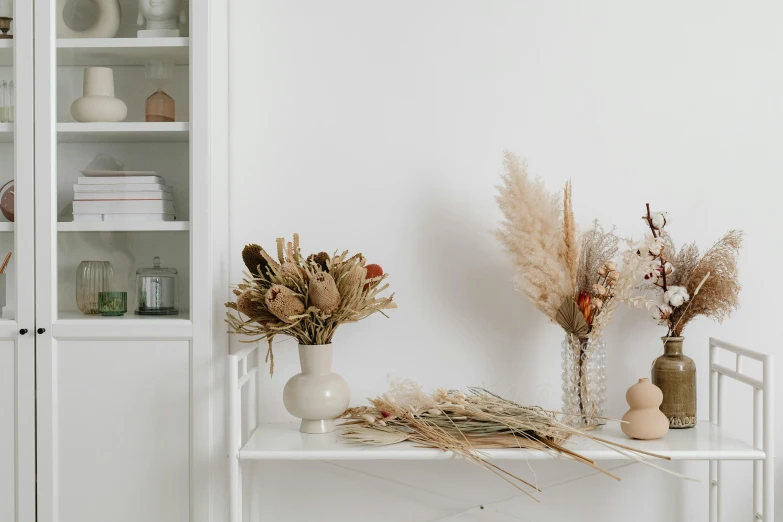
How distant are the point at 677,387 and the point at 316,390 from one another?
992 millimetres

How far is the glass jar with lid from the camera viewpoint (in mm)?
1907

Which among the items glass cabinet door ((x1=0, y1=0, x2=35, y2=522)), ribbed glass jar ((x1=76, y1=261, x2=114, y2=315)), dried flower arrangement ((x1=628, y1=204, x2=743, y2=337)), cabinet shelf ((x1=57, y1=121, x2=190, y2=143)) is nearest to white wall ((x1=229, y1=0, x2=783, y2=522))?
dried flower arrangement ((x1=628, y1=204, x2=743, y2=337))

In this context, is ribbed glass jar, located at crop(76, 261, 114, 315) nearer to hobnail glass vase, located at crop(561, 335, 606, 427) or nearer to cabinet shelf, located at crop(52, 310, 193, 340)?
cabinet shelf, located at crop(52, 310, 193, 340)

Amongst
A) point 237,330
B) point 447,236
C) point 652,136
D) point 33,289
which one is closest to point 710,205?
point 652,136

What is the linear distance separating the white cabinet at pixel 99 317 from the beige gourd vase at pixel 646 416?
1.11 m

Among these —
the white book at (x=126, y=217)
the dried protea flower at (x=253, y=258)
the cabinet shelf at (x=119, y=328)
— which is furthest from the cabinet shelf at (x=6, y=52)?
the dried protea flower at (x=253, y=258)

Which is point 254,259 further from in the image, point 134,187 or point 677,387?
point 677,387

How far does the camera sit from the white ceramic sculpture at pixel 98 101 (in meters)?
1.89

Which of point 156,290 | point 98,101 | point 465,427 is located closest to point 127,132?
point 98,101

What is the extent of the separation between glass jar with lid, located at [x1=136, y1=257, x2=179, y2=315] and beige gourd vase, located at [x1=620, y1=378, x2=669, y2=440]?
1236 millimetres

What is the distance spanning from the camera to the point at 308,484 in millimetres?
2178

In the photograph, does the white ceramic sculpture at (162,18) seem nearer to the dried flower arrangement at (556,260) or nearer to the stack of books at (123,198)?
the stack of books at (123,198)

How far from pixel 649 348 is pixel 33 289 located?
1780mm

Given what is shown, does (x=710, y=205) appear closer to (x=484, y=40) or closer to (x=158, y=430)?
(x=484, y=40)
